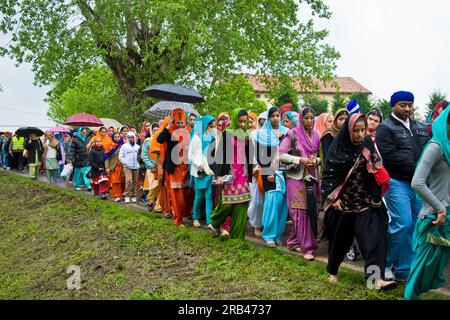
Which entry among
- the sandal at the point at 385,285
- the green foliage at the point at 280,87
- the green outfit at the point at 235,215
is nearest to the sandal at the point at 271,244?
the green outfit at the point at 235,215

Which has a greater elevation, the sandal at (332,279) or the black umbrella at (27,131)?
the black umbrella at (27,131)

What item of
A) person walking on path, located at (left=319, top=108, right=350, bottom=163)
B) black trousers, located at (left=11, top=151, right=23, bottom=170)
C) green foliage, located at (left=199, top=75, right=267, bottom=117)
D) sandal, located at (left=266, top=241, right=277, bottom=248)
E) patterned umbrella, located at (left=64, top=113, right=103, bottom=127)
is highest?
green foliage, located at (left=199, top=75, right=267, bottom=117)

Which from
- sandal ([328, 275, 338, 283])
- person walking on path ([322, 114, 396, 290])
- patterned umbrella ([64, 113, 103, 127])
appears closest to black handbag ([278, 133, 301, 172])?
person walking on path ([322, 114, 396, 290])

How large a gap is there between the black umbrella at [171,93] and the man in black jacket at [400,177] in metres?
6.20

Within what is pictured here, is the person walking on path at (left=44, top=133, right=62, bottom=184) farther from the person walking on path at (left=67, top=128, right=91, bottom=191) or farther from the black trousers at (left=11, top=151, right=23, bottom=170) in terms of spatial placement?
the black trousers at (left=11, top=151, right=23, bottom=170)

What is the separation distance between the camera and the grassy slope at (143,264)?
16.1ft

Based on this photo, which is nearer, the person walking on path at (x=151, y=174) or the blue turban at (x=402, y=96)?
the blue turban at (x=402, y=96)

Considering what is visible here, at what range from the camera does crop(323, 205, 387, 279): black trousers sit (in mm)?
4629

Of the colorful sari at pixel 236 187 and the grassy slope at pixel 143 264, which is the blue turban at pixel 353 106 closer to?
the colorful sari at pixel 236 187

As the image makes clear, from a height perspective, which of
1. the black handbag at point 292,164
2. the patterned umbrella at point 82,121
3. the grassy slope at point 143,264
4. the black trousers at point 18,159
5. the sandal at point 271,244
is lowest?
the grassy slope at point 143,264

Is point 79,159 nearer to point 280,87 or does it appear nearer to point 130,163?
point 130,163

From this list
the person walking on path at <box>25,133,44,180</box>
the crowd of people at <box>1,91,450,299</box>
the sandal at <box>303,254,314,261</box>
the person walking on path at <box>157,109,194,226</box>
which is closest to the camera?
the crowd of people at <box>1,91,450,299</box>

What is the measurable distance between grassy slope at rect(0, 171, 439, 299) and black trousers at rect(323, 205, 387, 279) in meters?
0.29
